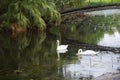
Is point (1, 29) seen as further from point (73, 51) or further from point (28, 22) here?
point (73, 51)

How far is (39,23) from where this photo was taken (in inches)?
1939

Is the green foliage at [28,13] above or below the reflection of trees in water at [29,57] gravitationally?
above

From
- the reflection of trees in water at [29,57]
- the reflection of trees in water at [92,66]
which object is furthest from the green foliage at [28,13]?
the reflection of trees in water at [92,66]

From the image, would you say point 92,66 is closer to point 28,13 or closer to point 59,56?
point 59,56

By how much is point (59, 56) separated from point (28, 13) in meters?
15.3

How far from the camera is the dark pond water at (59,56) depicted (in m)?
28.9

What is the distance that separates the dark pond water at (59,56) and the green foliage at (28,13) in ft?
4.53

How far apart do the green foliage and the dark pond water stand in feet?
4.53

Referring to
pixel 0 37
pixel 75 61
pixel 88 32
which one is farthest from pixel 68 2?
pixel 75 61

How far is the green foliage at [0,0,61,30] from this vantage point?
49188 mm

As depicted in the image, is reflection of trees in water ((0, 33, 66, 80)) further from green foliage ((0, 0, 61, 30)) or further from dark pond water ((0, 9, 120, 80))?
green foliage ((0, 0, 61, 30))

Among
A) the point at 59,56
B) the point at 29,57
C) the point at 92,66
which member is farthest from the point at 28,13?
the point at 92,66

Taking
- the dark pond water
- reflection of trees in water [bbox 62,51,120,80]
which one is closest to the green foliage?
the dark pond water

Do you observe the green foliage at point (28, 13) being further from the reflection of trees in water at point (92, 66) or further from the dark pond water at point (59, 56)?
the reflection of trees in water at point (92, 66)
